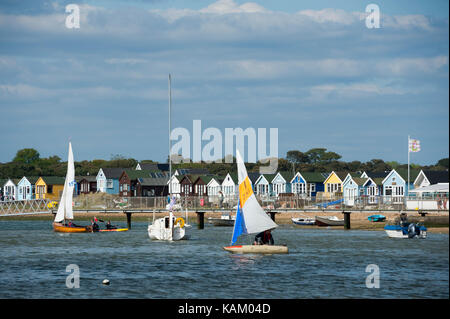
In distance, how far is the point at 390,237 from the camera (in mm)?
73062

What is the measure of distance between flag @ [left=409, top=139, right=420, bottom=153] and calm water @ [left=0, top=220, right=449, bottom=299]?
29889 mm

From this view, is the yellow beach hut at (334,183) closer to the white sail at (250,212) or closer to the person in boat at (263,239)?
the white sail at (250,212)

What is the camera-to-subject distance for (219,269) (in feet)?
153

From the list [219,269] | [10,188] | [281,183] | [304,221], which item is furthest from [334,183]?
[219,269]

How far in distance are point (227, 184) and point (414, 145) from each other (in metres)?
55.0

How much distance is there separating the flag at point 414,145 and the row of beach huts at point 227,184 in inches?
563

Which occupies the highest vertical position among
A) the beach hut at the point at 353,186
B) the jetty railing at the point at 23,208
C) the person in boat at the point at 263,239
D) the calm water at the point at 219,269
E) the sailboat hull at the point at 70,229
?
the beach hut at the point at 353,186

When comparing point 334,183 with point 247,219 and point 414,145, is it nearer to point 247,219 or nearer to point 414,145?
point 414,145

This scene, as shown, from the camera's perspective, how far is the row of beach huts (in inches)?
4732

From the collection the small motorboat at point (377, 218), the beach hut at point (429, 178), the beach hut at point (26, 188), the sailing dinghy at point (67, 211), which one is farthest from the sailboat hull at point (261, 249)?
the beach hut at point (26, 188)

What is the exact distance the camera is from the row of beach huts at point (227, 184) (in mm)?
120188

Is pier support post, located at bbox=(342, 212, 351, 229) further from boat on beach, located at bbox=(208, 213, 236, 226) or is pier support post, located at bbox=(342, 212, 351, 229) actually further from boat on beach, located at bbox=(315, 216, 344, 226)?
boat on beach, located at bbox=(208, 213, 236, 226)
